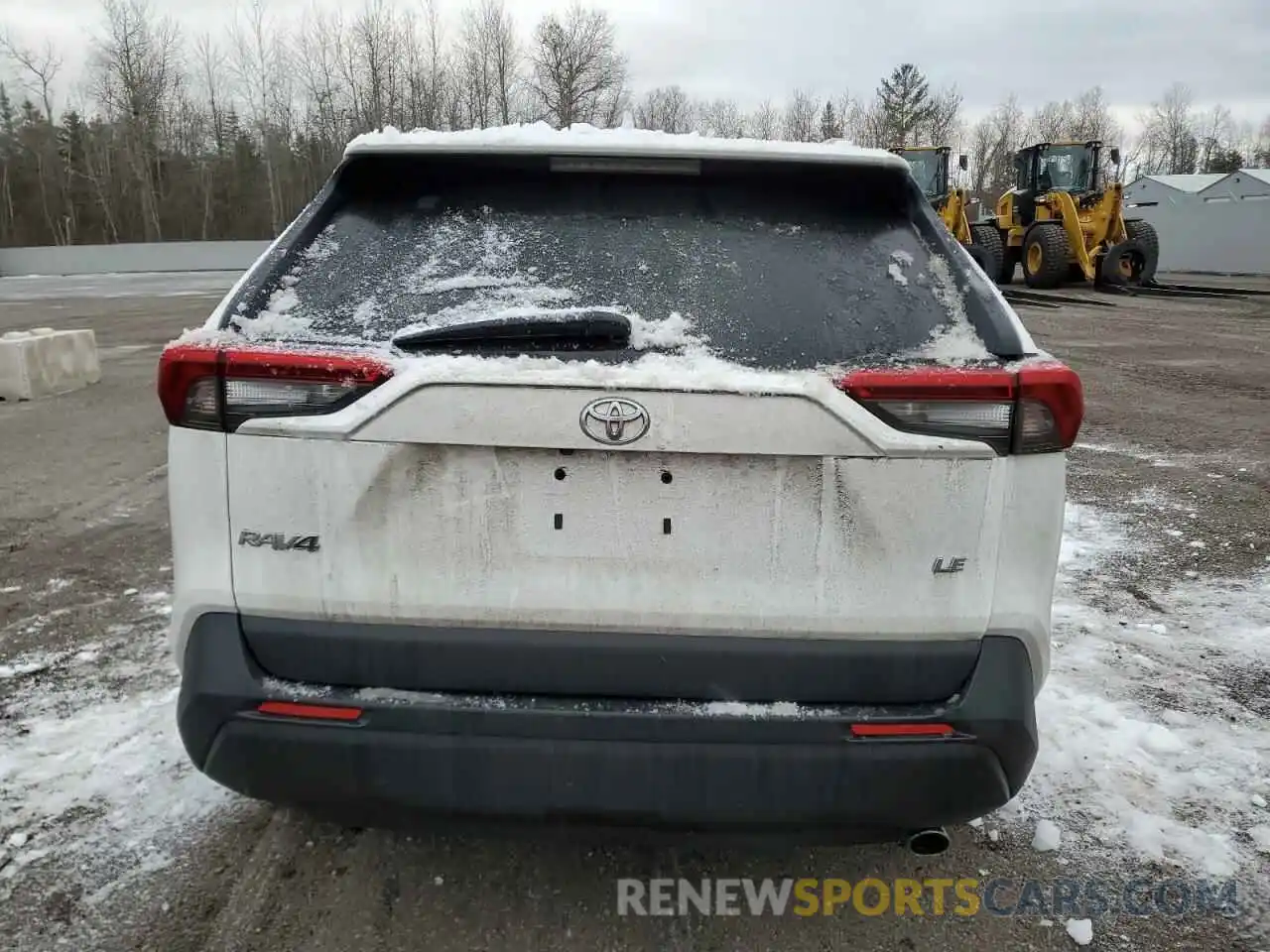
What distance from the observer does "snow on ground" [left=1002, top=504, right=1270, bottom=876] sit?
2.71 metres

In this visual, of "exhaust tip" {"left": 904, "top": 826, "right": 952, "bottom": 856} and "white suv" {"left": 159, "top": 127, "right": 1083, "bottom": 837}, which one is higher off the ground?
"white suv" {"left": 159, "top": 127, "right": 1083, "bottom": 837}

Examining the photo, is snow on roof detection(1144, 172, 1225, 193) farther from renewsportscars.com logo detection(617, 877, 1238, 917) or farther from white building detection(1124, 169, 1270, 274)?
renewsportscars.com logo detection(617, 877, 1238, 917)

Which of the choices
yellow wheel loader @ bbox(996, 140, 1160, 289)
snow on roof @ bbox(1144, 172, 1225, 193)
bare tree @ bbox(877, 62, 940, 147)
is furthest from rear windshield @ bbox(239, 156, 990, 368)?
bare tree @ bbox(877, 62, 940, 147)

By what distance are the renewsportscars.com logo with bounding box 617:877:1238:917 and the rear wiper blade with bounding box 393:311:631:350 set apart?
1466mm

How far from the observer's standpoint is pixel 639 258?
7.01 feet

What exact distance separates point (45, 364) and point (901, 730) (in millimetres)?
10166

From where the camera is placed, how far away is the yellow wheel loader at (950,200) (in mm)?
22953

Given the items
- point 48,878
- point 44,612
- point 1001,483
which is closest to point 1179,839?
point 1001,483

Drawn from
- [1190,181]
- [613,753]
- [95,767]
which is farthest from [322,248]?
[1190,181]

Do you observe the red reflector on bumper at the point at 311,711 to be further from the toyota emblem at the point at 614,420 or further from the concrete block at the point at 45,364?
the concrete block at the point at 45,364

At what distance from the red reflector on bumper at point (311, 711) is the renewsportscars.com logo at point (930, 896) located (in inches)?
38.0

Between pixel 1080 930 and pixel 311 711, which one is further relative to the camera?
pixel 1080 930

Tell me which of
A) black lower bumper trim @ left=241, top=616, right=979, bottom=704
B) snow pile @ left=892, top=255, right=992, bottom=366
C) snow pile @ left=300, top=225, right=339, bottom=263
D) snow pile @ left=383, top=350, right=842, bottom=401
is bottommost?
black lower bumper trim @ left=241, top=616, right=979, bottom=704

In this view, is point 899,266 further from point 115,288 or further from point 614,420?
point 115,288
